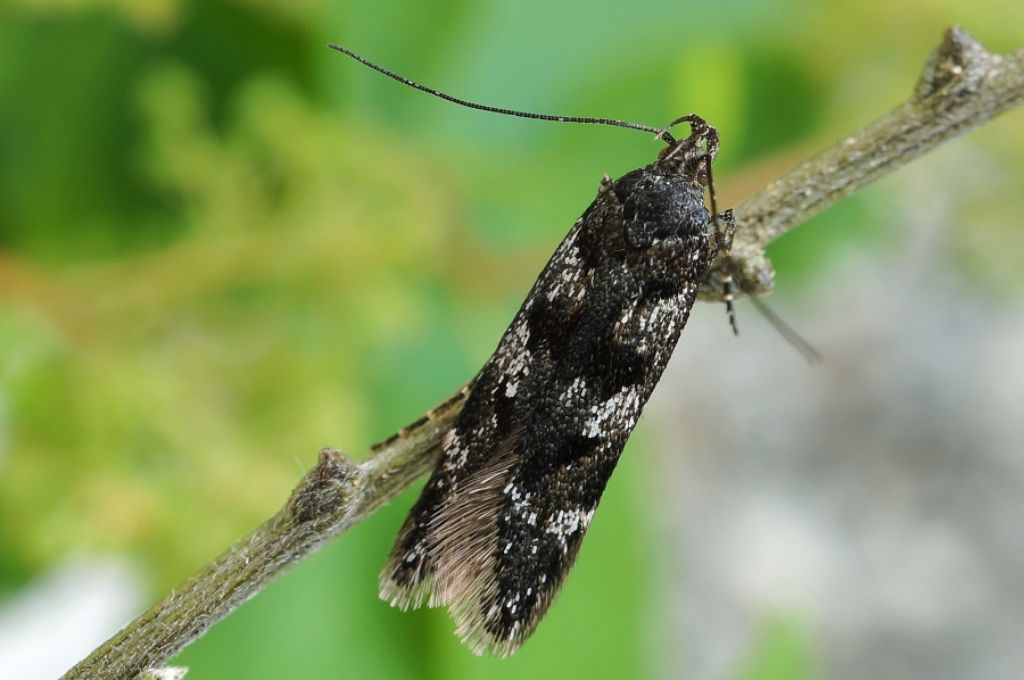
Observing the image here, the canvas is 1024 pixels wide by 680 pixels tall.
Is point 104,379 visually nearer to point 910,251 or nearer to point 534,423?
point 534,423

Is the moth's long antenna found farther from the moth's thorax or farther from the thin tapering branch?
the thin tapering branch

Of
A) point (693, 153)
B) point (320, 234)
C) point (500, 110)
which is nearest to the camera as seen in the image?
point (500, 110)

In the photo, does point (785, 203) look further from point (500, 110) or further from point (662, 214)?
point (500, 110)

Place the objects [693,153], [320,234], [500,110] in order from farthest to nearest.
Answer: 1. [320,234]
2. [693,153]
3. [500,110]

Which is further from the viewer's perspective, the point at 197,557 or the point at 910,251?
the point at 910,251

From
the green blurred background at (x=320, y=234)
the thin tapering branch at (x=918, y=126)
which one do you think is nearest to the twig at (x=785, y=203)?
the thin tapering branch at (x=918, y=126)

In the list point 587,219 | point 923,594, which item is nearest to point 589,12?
point 587,219

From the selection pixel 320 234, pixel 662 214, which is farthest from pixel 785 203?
pixel 320 234
